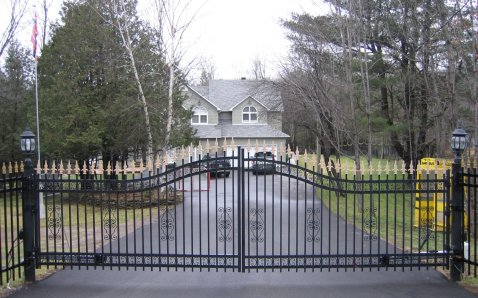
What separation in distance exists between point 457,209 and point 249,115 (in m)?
32.3

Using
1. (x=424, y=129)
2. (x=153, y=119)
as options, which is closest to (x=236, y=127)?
(x=153, y=119)

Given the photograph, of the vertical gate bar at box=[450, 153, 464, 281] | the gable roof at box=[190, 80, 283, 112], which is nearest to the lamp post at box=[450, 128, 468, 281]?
the vertical gate bar at box=[450, 153, 464, 281]

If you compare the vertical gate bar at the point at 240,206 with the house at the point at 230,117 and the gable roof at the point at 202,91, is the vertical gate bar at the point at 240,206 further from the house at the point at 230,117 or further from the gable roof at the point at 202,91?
the gable roof at the point at 202,91

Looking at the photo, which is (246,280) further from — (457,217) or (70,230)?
(457,217)

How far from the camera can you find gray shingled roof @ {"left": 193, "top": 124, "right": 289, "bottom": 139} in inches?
1441

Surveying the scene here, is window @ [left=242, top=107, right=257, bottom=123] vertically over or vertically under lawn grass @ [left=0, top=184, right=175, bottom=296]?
over

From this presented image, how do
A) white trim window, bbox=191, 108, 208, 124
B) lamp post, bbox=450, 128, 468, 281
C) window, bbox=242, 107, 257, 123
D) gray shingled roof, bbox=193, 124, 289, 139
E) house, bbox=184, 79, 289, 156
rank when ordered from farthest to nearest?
window, bbox=242, 107, 257, 123
white trim window, bbox=191, 108, 208, 124
house, bbox=184, 79, 289, 156
gray shingled roof, bbox=193, 124, 289, 139
lamp post, bbox=450, 128, 468, 281

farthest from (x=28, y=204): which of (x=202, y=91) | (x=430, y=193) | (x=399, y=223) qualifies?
(x=202, y=91)

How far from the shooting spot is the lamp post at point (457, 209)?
6.57 m

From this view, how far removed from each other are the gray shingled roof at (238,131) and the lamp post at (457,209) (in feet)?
96.8

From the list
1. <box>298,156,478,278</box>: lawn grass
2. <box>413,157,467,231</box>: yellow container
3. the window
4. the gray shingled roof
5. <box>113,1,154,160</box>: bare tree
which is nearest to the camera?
<box>298,156,478,278</box>: lawn grass

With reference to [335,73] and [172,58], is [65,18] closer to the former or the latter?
[172,58]

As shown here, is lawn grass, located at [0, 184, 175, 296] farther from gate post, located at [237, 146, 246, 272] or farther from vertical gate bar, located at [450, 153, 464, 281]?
vertical gate bar, located at [450, 153, 464, 281]

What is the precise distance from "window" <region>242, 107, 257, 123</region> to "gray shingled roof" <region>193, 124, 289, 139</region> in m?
0.54
